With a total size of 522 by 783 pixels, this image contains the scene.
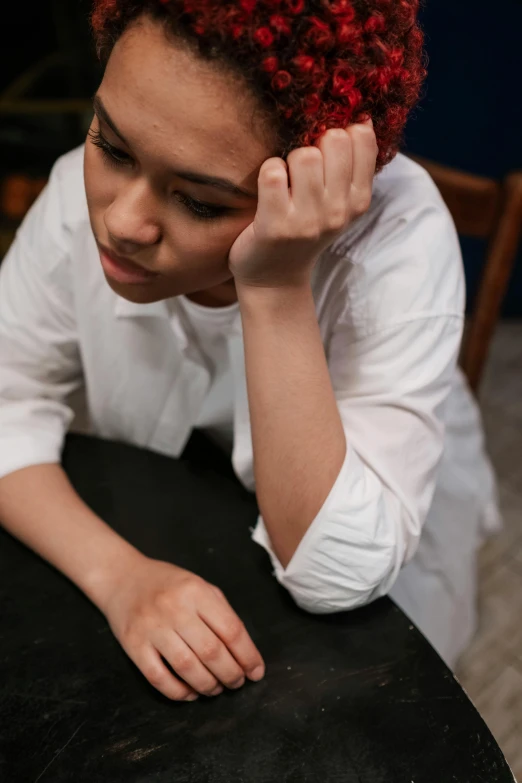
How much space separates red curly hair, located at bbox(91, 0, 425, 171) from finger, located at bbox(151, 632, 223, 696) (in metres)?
0.47

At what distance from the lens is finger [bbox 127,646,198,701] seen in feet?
2.16

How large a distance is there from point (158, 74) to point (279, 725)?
58 cm

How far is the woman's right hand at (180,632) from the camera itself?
0.66m

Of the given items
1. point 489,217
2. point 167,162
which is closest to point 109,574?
point 167,162

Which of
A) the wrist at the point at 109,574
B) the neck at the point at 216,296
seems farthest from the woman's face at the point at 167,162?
the wrist at the point at 109,574

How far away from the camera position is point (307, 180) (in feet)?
2.06

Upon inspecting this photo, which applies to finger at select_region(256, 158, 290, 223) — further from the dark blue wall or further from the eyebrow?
the dark blue wall

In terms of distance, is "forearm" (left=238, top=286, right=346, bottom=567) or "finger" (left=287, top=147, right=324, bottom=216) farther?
"forearm" (left=238, top=286, right=346, bottom=567)

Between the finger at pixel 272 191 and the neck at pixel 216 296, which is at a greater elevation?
the finger at pixel 272 191

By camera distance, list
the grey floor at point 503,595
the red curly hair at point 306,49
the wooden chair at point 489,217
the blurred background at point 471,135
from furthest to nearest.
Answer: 1. the blurred background at point 471,135
2. the grey floor at point 503,595
3. the wooden chair at point 489,217
4. the red curly hair at point 306,49

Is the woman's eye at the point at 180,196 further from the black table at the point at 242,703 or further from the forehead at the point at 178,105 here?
the black table at the point at 242,703

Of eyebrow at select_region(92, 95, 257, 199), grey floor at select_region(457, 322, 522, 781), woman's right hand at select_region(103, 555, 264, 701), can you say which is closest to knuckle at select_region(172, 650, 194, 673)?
woman's right hand at select_region(103, 555, 264, 701)

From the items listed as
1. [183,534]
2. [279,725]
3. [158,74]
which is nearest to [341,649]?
[279,725]

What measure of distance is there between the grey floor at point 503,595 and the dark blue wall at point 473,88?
0.75 meters
